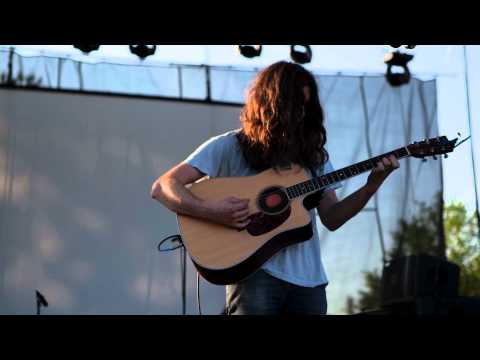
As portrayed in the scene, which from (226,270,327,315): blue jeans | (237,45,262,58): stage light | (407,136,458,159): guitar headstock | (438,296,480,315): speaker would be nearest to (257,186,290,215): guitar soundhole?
(226,270,327,315): blue jeans

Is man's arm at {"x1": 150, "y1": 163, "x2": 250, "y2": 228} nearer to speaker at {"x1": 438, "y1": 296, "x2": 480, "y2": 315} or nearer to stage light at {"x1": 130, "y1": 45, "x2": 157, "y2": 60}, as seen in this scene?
speaker at {"x1": 438, "y1": 296, "x2": 480, "y2": 315}

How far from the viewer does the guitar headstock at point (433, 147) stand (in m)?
2.89

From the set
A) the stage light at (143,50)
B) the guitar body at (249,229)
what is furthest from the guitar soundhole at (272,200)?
the stage light at (143,50)

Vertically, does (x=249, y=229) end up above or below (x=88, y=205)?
below

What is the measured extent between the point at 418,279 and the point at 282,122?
10.6 feet

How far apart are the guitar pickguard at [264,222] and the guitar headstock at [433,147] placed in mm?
621

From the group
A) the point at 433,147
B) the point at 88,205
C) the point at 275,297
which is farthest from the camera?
the point at 88,205

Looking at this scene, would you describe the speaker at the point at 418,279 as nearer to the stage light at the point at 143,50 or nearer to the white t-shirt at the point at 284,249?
the stage light at the point at 143,50

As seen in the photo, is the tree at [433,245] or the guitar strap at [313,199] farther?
the tree at [433,245]

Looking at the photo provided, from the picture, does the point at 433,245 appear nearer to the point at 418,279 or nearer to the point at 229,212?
the point at 418,279

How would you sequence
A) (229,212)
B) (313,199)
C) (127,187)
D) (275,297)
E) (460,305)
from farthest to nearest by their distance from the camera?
(127,187) < (460,305) < (313,199) < (229,212) < (275,297)

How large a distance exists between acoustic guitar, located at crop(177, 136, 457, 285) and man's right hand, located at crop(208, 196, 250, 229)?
0.02 meters

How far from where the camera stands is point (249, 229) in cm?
264

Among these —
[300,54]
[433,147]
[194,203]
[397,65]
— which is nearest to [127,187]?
[300,54]
